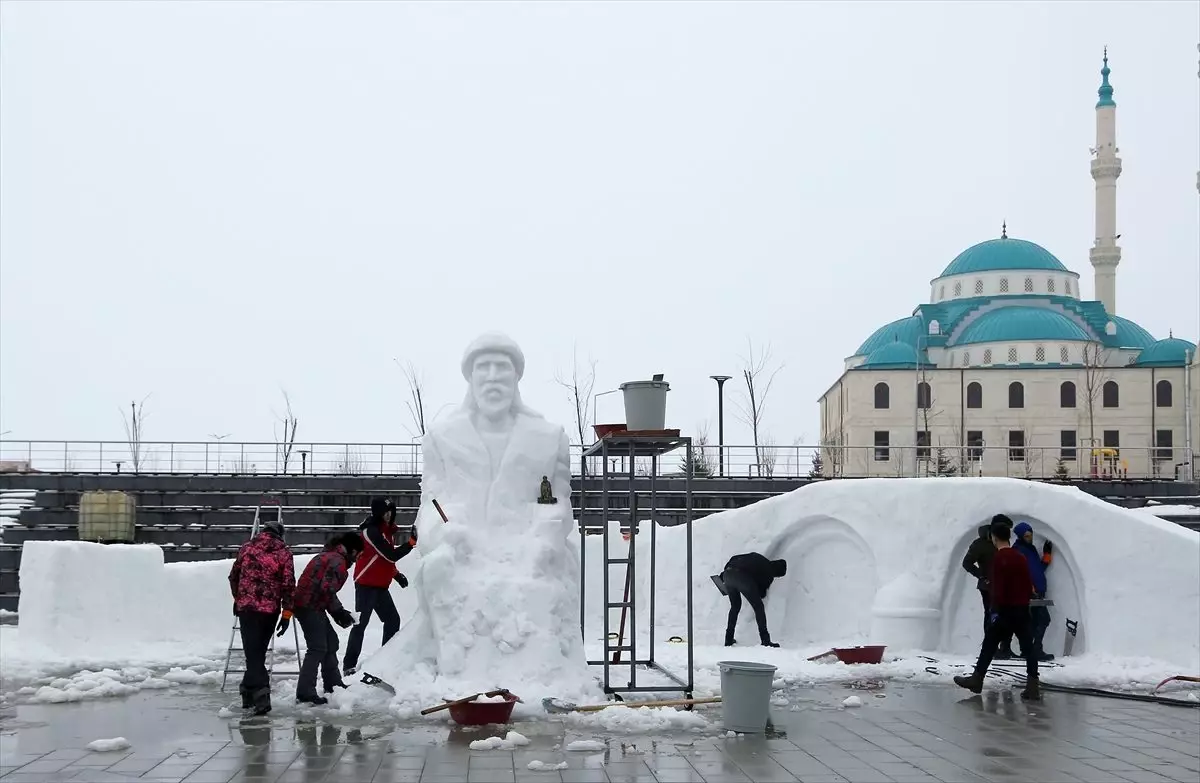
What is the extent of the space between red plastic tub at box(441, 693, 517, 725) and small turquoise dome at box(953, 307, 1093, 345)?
52.1 metres

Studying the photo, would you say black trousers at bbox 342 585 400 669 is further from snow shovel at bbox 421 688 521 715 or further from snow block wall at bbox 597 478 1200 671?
snow block wall at bbox 597 478 1200 671

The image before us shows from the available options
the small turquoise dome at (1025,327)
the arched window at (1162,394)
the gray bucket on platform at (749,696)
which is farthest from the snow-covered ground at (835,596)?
the arched window at (1162,394)

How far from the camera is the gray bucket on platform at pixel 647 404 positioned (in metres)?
10.2

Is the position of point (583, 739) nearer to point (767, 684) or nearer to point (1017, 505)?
point (767, 684)

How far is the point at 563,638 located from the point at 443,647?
3.23 feet

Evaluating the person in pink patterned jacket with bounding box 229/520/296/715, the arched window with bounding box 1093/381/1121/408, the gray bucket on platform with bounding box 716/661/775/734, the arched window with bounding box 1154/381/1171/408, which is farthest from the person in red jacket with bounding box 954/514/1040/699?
the arched window with bounding box 1154/381/1171/408

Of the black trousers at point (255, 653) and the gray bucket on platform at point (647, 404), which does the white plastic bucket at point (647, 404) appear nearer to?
the gray bucket on platform at point (647, 404)

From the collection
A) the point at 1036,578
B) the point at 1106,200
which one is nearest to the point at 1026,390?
the point at 1106,200

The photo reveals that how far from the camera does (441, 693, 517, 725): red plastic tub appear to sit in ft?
29.6

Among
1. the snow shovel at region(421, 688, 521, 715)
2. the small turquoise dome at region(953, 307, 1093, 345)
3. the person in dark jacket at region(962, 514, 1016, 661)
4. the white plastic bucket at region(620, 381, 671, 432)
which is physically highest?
the small turquoise dome at region(953, 307, 1093, 345)

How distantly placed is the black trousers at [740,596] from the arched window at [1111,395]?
46.1 meters

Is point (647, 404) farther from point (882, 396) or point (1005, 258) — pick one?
point (1005, 258)

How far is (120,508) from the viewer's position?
1852 centimetres

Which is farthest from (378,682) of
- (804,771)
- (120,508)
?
(120,508)
